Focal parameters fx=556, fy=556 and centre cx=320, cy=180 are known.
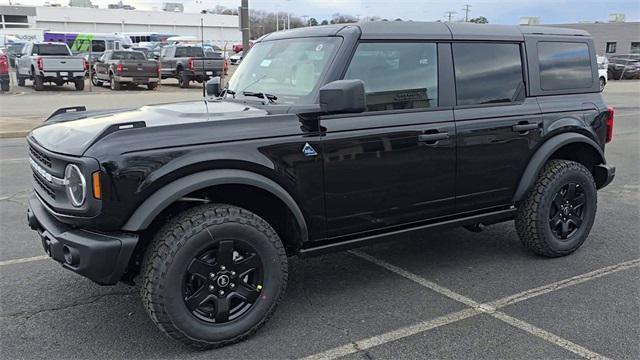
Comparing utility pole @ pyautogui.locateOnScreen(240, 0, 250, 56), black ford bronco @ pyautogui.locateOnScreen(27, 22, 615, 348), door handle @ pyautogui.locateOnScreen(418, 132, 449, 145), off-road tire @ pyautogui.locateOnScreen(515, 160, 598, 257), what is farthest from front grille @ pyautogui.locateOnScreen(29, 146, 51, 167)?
utility pole @ pyautogui.locateOnScreen(240, 0, 250, 56)

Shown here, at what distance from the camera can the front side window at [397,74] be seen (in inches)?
150

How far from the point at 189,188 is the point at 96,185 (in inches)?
18.7

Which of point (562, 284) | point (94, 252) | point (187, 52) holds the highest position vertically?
point (187, 52)

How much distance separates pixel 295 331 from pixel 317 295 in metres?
0.58

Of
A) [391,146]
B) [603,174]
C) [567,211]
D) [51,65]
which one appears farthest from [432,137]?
[51,65]

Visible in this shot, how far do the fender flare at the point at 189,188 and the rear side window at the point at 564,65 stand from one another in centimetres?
263

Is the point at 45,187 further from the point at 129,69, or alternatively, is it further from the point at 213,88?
the point at 129,69

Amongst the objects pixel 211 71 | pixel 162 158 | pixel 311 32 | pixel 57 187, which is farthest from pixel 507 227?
pixel 211 71

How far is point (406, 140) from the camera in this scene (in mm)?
3826

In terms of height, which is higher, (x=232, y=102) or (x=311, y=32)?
(x=311, y=32)

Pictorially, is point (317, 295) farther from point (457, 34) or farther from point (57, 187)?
point (457, 34)

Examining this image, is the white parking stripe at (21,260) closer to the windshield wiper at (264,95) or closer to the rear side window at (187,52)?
the windshield wiper at (264,95)

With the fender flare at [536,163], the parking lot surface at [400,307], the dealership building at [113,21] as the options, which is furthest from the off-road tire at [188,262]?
the dealership building at [113,21]

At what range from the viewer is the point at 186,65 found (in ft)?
84.1
